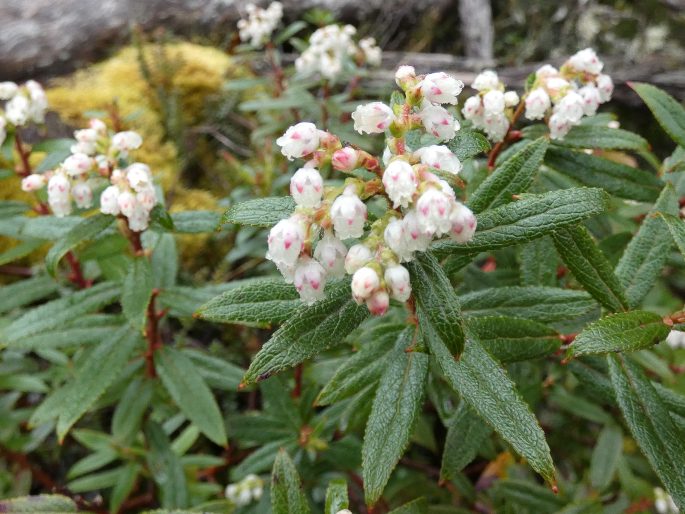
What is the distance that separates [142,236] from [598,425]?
229 centimetres

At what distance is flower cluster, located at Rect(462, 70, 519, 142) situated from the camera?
1401 mm

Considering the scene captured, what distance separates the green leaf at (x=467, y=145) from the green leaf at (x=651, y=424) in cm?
53

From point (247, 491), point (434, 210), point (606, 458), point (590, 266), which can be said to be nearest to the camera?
point (434, 210)

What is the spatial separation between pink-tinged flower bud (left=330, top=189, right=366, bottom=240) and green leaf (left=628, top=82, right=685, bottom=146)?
974 millimetres

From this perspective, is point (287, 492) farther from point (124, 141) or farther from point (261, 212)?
point (124, 141)

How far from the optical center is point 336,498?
45.0 inches

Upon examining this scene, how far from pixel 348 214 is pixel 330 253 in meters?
0.09

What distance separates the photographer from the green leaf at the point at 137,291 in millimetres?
1479

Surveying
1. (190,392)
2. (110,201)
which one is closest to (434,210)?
(110,201)

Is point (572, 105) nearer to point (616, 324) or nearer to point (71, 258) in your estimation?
point (616, 324)

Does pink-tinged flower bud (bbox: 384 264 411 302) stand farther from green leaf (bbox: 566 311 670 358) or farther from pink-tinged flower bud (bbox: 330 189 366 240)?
green leaf (bbox: 566 311 670 358)

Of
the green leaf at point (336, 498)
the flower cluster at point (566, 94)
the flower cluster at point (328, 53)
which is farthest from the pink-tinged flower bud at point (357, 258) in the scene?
the flower cluster at point (328, 53)

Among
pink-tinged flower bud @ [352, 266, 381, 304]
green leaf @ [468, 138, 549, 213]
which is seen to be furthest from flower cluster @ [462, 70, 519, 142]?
pink-tinged flower bud @ [352, 266, 381, 304]

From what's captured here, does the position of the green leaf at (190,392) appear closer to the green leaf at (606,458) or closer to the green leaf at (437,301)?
the green leaf at (437,301)
